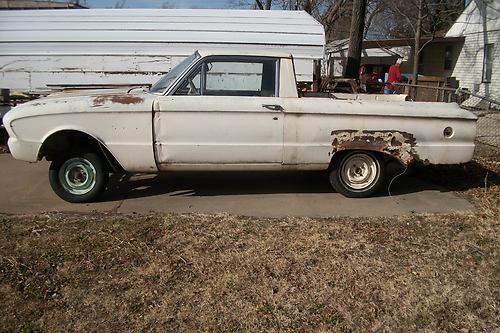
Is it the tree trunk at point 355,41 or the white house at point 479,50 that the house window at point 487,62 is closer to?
the white house at point 479,50

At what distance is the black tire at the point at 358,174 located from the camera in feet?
18.5

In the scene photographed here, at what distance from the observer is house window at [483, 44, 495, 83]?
18938 millimetres

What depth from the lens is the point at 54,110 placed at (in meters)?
5.13

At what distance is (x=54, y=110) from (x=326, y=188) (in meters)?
3.38

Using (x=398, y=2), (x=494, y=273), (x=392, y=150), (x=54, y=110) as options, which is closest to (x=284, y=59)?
(x=392, y=150)

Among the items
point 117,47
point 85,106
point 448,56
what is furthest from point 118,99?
point 448,56

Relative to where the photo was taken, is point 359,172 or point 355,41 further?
point 355,41

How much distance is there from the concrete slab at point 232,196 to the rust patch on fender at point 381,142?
591 mm

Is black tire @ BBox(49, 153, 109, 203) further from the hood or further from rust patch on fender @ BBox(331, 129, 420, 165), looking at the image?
rust patch on fender @ BBox(331, 129, 420, 165)

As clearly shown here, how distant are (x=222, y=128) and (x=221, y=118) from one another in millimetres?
110

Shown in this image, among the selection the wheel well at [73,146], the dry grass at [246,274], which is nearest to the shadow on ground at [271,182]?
the wheel well at [73,146]

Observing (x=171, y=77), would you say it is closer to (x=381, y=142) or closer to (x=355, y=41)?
(x=381, y=142)

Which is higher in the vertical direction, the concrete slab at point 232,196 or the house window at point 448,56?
the house window at point 448,56

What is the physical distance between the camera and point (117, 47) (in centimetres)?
967
